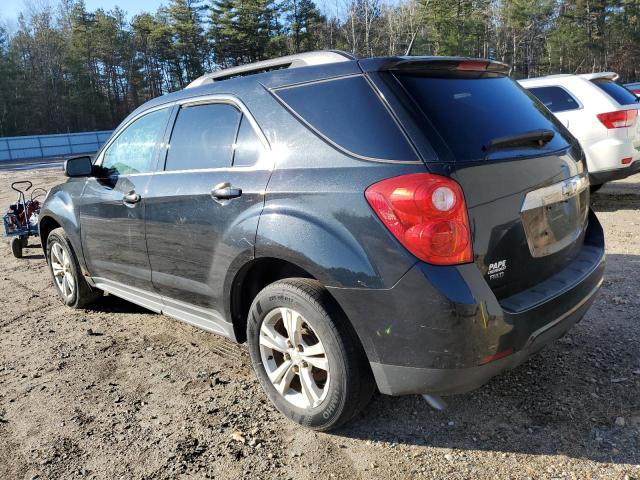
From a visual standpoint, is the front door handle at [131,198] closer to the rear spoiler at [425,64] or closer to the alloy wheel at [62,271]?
the alloy wheel at [62,271]

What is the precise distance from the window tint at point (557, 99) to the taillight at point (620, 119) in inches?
18.7

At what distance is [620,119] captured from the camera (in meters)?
6.90

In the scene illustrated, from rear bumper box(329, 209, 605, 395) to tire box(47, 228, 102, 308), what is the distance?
3.19 metres

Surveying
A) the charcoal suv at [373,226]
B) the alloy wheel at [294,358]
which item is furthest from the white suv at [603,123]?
the alloy wheel at [294,358]

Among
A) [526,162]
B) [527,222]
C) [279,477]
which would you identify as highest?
[526,162]

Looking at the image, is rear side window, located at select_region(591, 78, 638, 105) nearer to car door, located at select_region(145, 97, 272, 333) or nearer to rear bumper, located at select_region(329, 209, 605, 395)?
rear bumper, located at select_region(329, 209, 605, 395)

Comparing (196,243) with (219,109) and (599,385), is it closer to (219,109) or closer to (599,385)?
(219,109)

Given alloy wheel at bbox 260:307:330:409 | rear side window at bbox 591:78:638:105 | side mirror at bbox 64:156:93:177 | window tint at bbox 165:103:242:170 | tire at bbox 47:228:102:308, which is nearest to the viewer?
alloy wheel at bbox 260:307:330:409

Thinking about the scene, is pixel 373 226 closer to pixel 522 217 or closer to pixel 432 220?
pixel 432 220

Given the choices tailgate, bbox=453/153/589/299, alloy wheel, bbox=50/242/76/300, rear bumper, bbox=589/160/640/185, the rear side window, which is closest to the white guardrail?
alloy wheel, bbox=50/242/76/300

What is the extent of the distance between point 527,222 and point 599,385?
4.02ft

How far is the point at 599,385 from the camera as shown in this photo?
2.91 m

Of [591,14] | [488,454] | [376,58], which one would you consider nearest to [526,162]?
[376,58]

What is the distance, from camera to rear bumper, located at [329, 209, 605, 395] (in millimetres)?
2082
